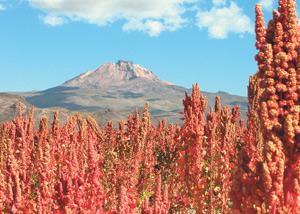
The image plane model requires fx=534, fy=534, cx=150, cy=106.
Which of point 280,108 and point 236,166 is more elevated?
point 280,108

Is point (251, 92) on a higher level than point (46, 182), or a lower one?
higher

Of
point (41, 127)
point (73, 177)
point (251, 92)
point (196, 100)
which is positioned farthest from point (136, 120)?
point (73, 177)

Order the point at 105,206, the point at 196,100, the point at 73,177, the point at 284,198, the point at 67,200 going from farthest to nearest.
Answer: the point at 196,100, the point at 105,206, the point at 73,177, the point at 67,200, the point at 284,198

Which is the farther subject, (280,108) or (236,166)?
(236,166)

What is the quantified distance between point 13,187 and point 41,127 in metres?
10.1

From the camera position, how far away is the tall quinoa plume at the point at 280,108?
3398 mm

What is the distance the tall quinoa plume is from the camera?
340 centimetres

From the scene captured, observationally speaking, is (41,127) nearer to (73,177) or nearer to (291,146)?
(73,177)

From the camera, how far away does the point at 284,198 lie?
11.4 feet

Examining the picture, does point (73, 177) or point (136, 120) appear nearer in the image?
point (73, 177)

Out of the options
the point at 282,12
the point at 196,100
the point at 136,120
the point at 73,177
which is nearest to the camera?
the point at 282,12

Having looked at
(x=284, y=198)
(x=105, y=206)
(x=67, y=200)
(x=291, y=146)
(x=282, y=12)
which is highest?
(x=282, y=12)

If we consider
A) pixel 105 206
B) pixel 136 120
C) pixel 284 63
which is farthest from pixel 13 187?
pixel 136 120

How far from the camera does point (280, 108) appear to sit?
352 centimetres
